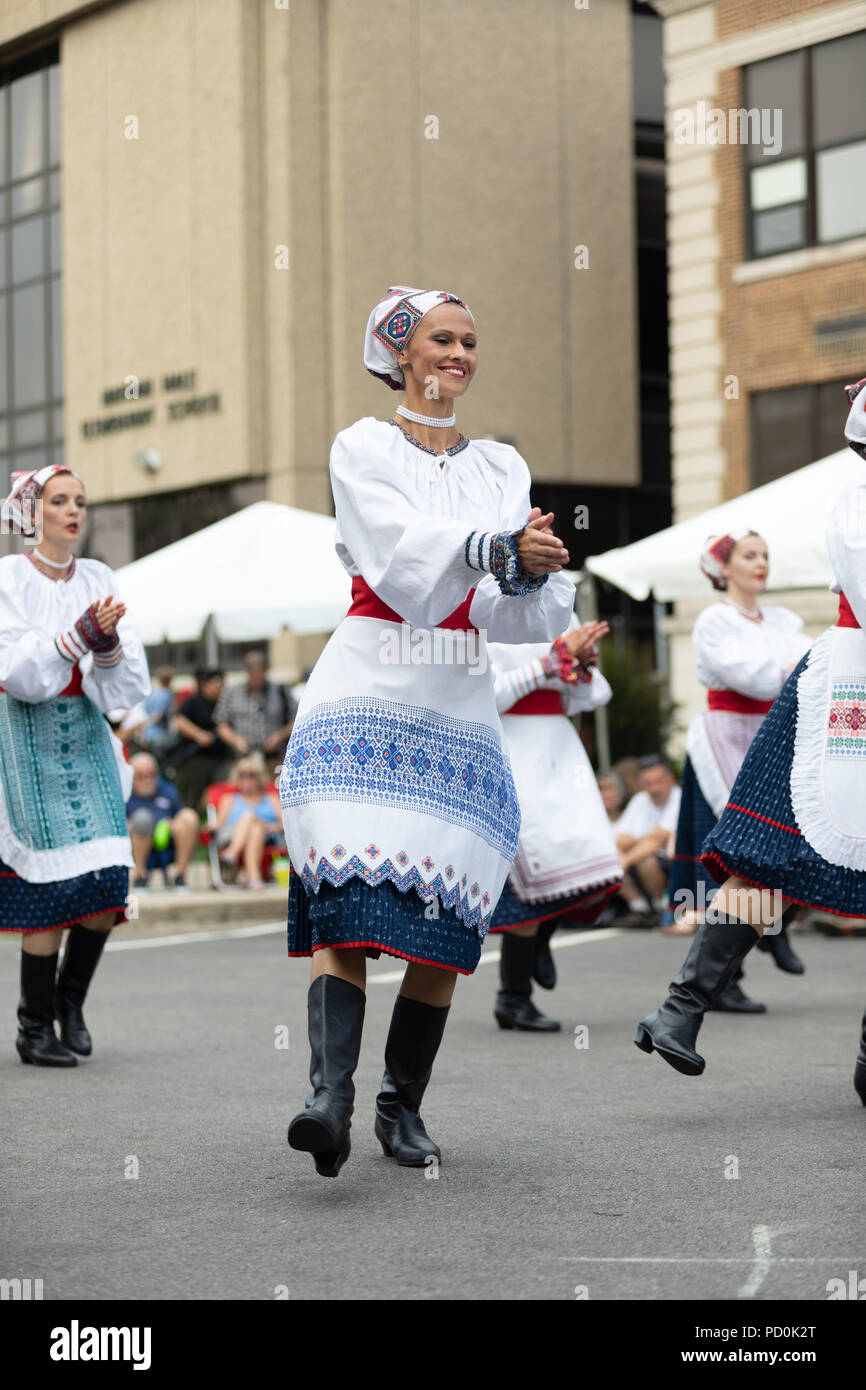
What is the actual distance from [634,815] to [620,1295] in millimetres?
9605

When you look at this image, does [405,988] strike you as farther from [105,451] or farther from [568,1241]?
[105,451]

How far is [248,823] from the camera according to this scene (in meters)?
14.4

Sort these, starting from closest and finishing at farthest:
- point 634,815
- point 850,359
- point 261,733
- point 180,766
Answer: point 634,815 → point 261,733 → point 180,766 → point 850,359

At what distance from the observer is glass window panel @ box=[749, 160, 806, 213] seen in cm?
2086

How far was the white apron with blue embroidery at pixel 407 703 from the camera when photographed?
4277mm

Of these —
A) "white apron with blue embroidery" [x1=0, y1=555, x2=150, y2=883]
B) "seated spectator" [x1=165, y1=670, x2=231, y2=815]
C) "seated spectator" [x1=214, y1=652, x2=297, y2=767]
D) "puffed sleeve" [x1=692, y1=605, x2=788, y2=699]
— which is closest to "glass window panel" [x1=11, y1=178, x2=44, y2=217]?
"seated spectator" [x1=165, y1=670, x2=231, y2=815]

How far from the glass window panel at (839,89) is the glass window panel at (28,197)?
15.4 metres

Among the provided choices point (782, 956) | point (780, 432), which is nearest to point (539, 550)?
point (782, 956)

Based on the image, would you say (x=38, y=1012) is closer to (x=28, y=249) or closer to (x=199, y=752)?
(x=199, y=752)

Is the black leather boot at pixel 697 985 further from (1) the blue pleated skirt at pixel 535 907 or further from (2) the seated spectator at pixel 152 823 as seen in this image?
(2) the seated spectator at pixel 152 823

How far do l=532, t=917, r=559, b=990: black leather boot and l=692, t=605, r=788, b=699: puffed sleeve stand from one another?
126cm

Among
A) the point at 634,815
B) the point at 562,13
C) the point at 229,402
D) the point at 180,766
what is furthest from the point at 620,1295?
the point at 562,13
